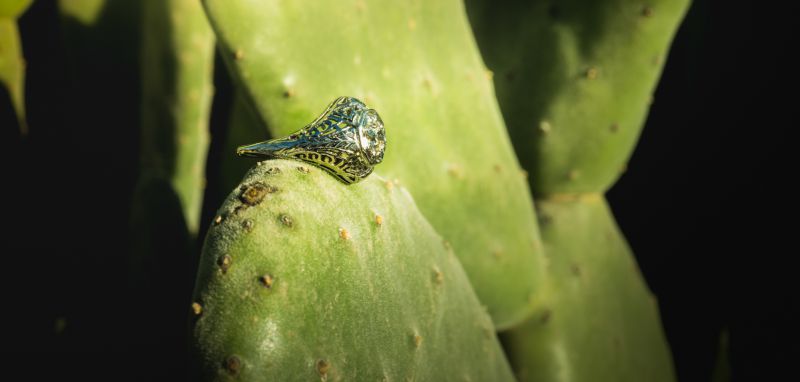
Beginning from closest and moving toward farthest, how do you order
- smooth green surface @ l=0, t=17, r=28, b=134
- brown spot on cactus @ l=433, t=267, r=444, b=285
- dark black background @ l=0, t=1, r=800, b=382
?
1. brown spot on cactus @ l=433, t=267, r=444, b=285
2. smooth green surface @ l=0, t=17, r=28, b=134
3. dark black background @ l=0, t=1, r=800, b=382

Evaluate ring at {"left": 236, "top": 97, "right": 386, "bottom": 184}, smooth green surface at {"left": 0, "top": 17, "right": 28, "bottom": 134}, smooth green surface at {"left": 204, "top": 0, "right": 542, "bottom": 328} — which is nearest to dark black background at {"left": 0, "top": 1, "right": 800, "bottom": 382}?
smooth green surface at {"left": 0, "top": 17, "right": 28, "bottom": 134}

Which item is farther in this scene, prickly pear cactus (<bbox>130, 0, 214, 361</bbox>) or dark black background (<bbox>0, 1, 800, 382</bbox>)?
dark black background (<bbox>0, 1, 800, 382</bbox>)

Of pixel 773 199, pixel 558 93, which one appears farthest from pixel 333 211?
pixel 773 199

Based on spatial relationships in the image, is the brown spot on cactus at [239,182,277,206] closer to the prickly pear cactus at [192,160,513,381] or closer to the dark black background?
the prickly pear cactus at [192,160,513,381]

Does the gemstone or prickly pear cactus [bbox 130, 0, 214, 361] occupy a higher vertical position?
the gemstone

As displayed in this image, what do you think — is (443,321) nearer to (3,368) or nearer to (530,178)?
(530,178)

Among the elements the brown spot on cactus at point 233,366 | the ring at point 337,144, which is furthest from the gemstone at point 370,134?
the brown spot on cactus at point 233,366

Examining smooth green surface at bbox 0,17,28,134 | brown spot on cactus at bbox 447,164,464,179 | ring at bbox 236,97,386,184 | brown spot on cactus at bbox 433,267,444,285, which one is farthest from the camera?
smooth green surface at bbox 0,17,28,134

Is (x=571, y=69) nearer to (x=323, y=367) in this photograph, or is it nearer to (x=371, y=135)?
(x=371, y=135)
